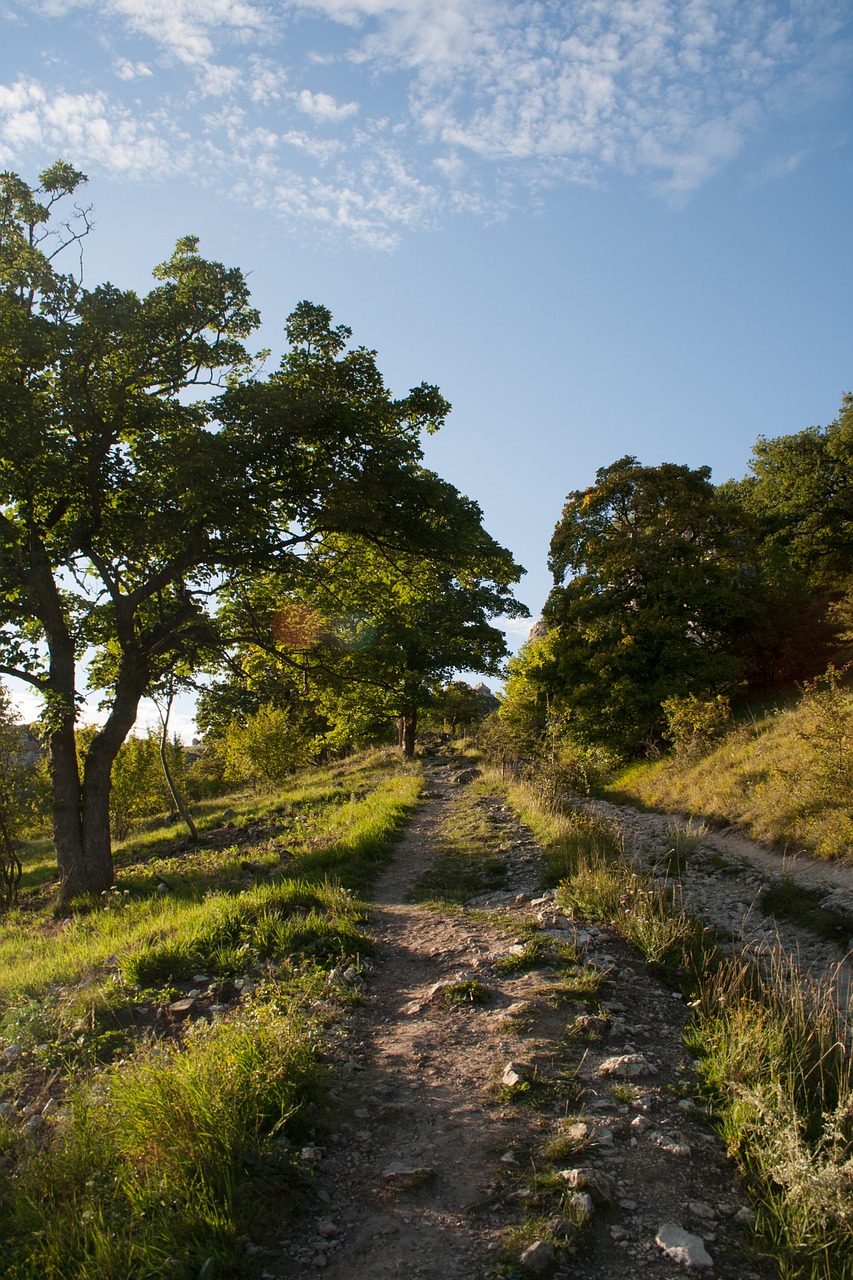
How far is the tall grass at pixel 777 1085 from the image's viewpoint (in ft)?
10.0

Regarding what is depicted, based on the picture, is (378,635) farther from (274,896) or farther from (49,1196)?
(49,1196)

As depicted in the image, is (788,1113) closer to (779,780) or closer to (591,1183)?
(591,1183)

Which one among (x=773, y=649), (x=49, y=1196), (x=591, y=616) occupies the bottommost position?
(x=49, y=1196)

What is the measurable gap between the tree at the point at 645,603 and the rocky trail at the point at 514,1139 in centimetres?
1881

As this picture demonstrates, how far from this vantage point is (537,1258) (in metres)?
2.95

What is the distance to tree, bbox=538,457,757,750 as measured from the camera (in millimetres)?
24578

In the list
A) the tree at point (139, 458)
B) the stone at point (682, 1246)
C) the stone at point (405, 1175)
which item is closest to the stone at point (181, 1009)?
the stone at point (405, 1175)

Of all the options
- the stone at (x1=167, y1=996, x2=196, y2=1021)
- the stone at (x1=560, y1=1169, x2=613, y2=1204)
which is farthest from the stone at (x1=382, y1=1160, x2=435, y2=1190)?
the stone at (x1=167, y1=996, x2=196, y2=1021)

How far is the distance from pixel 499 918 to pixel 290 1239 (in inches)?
196

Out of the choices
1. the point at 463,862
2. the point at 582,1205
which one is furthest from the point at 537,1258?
the point at 463,862

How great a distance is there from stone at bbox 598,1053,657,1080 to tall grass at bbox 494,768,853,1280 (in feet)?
→ 1.16

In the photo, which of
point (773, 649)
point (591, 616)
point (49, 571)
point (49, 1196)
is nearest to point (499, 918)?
point (49, 1196)

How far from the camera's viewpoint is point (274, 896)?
8.27m

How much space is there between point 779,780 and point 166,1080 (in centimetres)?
A: 1252
